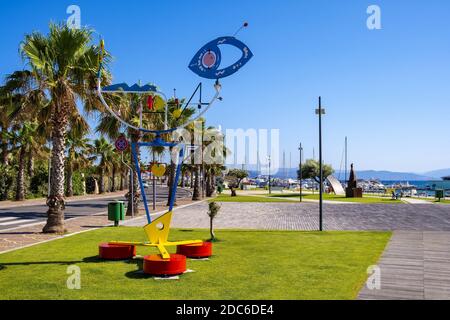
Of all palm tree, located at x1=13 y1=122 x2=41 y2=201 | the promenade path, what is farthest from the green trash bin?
palm tree, located at x1=13 y1=122 x2=41 y2=201

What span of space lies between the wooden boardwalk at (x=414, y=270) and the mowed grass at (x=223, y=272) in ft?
1.45

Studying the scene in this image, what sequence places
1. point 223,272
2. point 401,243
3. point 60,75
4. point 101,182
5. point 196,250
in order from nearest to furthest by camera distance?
point 223,272
point 196,250
point 401,243
point 60,75
point 101,182

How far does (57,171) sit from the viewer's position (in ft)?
58.2

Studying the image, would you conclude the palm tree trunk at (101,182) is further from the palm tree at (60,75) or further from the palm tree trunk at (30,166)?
the palm tree at (60,75)

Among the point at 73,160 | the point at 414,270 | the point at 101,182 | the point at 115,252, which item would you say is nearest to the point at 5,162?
the point at 73,160


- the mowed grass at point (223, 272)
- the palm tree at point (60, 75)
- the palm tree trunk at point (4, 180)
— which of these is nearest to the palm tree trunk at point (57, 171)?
the palm tree at point (60, 75)

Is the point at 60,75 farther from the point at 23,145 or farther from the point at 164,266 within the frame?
the point at 23,145

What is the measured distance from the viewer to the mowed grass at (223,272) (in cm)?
848

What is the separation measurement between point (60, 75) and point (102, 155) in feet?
145

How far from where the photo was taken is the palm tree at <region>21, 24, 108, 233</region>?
1686 cm

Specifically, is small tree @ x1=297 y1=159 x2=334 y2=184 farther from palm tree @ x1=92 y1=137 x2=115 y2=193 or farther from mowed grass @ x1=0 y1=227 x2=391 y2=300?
mowed grass @ x1=0 y1=227 x2=391 y2=300

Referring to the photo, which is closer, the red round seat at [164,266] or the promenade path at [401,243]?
the promenade path at [401,243]
